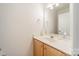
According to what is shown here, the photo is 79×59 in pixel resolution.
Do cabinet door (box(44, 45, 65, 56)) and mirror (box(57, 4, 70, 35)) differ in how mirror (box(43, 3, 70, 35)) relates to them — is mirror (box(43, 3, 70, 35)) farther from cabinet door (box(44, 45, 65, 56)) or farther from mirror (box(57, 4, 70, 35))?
cabinet door (box(44, 45, 65, 56))

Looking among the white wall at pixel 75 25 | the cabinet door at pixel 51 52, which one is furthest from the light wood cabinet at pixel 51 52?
the white wall at pixel 75 25

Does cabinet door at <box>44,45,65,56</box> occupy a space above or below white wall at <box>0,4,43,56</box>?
below

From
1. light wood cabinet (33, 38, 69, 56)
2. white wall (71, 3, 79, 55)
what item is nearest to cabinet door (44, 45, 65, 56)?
light wood cabinet (33, 38, 69, 56)

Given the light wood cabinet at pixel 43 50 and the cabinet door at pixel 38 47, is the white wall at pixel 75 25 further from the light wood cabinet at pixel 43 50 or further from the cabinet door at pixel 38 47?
the cabinet door at pixel 38 47

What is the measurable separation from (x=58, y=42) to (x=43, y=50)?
16 cm

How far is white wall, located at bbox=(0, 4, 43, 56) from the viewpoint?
1049 mm

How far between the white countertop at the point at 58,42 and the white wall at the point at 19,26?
114 mm

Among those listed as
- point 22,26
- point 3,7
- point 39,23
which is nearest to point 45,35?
point 39,23

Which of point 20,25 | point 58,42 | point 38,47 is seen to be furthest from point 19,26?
point 58,42

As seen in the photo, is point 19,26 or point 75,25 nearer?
point 75,25

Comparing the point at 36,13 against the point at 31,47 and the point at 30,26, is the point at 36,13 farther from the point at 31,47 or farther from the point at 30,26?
the point at 31,47

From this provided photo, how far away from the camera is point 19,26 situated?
1.09m

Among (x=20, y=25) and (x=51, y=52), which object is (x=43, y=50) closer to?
(x=51, y=52)

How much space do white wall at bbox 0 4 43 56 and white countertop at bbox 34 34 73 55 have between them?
0.38ft
